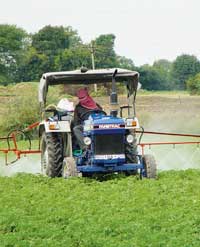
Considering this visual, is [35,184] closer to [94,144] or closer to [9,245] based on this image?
[94,144]

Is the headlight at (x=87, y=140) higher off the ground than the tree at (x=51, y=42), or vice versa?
the headlight at (x=87, y=140)

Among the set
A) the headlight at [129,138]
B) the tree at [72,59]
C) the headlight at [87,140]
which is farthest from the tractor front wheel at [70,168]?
the tree at [72,59]

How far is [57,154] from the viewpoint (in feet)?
44.0

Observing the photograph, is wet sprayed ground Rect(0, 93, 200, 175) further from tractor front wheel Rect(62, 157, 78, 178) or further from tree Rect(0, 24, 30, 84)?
tree Rect(0, 24, 30, 84)

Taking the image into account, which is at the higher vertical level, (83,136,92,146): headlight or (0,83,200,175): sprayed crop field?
(83,136,92,146): headlight

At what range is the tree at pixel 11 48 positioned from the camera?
8575 centimetres

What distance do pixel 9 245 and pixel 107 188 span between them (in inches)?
145

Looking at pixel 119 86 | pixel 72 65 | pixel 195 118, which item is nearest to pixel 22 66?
pixel 72 65

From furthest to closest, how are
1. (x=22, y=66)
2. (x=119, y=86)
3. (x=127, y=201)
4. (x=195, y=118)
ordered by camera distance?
(x=22, y=66)
(x=195, y=118)
(x=119, y=86)
(x=127, y=201)

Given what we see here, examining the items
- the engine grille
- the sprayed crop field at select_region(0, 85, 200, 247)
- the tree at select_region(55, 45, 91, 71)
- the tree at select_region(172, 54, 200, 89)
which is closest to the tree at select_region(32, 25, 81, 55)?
the tree at select_region(55, 45, 91, 71)

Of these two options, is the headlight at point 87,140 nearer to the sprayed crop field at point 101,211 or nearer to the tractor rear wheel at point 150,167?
the sprayed crop field at point 101,211

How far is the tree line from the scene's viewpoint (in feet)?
252

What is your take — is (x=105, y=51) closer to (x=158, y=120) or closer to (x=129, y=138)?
(x=158, y=120)

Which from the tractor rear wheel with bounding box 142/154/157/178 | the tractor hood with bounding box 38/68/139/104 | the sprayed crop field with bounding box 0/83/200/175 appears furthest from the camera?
the sprayed crop field with bounding box 0/83/200/175
